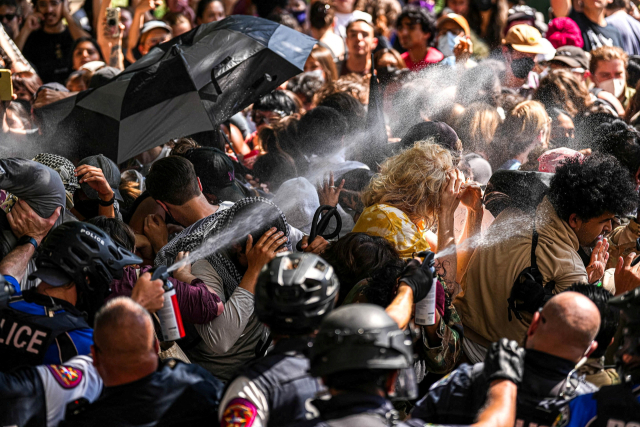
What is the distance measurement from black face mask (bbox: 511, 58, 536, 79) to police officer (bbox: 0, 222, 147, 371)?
5.76m

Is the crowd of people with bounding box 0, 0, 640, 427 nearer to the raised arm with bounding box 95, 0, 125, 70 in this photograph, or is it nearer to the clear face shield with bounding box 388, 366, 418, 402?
the clear face shield with bounding box 388, 366, 418, 402

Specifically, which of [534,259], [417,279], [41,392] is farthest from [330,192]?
[41,392]

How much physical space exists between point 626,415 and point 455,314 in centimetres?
143

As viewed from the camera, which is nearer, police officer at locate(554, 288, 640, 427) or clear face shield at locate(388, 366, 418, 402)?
police officer at locate(554, 288, 640, 427)

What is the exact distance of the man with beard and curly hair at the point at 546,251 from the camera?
4.20 m

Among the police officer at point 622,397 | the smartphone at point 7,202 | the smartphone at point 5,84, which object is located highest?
the smartphone at point 5,84

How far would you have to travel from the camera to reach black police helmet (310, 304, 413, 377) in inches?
97.0

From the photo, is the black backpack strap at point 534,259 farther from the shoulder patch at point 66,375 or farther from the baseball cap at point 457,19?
the baseball cap at point 457,19

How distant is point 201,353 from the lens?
4.18 m

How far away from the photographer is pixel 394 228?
4527 millimetres

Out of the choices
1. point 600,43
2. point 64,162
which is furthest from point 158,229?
point 600,43

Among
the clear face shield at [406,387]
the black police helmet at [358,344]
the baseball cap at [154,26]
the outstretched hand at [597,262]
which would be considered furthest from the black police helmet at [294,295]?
the baseball cap at [154,26]

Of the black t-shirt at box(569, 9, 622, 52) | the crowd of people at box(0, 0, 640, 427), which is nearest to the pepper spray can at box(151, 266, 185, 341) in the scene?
the crowd of people at box(0, 0, 640, 427)

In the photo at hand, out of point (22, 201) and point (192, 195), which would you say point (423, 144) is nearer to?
point (192, 195)
